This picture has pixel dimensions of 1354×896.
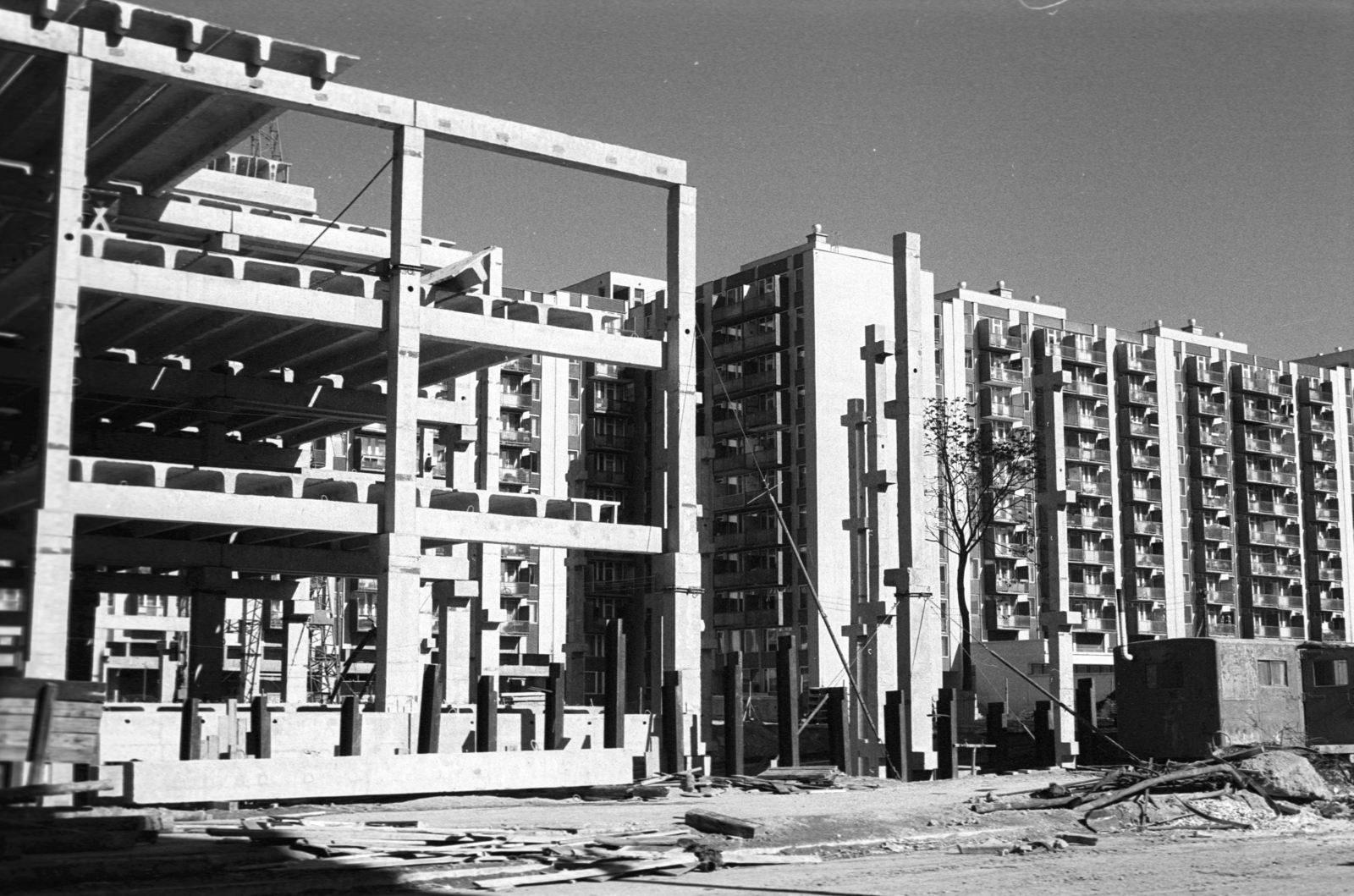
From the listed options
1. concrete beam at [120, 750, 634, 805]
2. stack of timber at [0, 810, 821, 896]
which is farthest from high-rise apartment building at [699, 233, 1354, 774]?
stack of timber at [0, 810, 821, 896]

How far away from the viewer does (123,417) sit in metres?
41.7

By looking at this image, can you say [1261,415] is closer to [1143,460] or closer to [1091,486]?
[1143,460]

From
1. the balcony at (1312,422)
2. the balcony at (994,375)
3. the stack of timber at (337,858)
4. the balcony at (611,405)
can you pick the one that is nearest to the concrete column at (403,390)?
the stack of timber at (337,858)

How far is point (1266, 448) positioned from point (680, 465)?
88.1 m

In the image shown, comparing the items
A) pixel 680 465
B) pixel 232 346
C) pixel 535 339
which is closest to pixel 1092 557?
pixel 680 465

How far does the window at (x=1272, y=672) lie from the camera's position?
31.8 metres

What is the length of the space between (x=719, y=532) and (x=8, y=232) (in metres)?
63.6

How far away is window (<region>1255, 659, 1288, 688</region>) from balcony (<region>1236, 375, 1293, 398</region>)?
84.3m

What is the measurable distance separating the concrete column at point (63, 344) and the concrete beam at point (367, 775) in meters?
5.90

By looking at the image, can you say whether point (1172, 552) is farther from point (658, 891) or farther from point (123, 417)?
point (658, 891)

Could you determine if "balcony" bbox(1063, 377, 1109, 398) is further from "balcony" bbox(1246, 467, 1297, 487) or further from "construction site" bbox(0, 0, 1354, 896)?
"construction site" bbox(0, 0, 1354, 896)

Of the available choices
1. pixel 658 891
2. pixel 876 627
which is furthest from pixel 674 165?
pixel 658 891

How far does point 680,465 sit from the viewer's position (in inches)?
1428

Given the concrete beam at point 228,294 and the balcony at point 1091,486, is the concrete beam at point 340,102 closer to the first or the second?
the concrete beam at point 228,294
